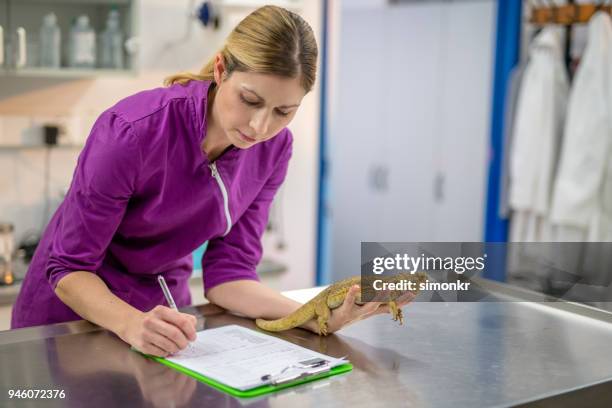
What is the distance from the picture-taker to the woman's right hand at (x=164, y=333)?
4.48ft

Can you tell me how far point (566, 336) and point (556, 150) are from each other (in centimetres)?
260

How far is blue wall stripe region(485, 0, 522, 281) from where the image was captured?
4133 millimetres

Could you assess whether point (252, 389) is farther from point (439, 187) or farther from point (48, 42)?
point (439, 187)

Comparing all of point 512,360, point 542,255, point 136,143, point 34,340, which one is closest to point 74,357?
point 34,340

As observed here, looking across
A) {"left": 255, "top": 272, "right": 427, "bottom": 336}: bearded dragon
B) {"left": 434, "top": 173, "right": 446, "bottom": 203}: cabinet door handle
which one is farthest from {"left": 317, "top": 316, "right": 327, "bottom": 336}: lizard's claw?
{"left": 434, "top": 173, "right": 446, "bottom": 203}: cabinet door handle

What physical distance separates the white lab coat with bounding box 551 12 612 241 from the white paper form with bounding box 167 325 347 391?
8.64ft

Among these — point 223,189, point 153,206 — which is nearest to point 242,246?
point 223,189

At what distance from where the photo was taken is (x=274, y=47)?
1.49 m

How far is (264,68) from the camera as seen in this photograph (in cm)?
148

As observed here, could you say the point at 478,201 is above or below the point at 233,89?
below

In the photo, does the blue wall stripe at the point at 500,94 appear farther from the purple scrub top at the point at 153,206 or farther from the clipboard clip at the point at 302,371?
the clipboard clip at the point at 302,371

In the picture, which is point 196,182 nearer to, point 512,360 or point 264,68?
point 264,68

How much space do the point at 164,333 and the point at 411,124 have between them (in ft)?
12.5

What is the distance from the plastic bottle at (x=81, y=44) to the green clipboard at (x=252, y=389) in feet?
6.41
